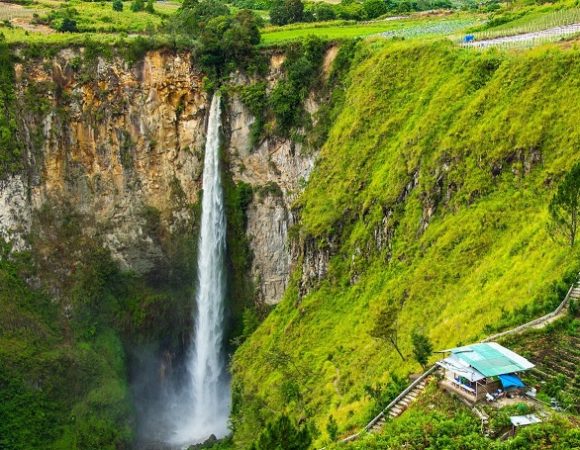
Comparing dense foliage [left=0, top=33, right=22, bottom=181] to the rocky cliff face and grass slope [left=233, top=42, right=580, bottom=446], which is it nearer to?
the rocky cliff face

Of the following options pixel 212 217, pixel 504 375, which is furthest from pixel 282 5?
pixel 504 375

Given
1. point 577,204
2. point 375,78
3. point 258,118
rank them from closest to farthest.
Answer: point 577,204 < point 375,78 < point 258,118

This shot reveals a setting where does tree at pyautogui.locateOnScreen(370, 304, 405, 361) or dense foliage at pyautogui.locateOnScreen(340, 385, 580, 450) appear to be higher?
dense foliage at pyautogui.locateOnScreen(340, 385, 580, 450)

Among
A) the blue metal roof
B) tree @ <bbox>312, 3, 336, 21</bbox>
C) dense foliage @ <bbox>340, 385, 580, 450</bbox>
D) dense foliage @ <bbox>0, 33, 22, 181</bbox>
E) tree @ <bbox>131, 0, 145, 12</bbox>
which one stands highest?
tree @ <bbox>131, 0, 145, 12</bbox>

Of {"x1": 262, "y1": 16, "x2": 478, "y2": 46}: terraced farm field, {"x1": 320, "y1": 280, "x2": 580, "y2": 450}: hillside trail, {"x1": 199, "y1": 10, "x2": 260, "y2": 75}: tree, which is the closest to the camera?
{"x1": 320, "y1": 280, "x2": 580, "y2": 450}: hillside trail

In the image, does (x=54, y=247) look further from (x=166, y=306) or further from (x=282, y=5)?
(x=282, y=5)

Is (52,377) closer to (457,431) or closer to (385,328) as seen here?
(385,328)

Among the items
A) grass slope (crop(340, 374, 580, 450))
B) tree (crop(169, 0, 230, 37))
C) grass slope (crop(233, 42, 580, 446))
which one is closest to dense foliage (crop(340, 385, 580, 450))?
grass slope (crop(340, 374, 580, 450))

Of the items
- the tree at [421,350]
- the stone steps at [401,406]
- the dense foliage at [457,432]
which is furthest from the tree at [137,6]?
the dense foliage at [457,432]
